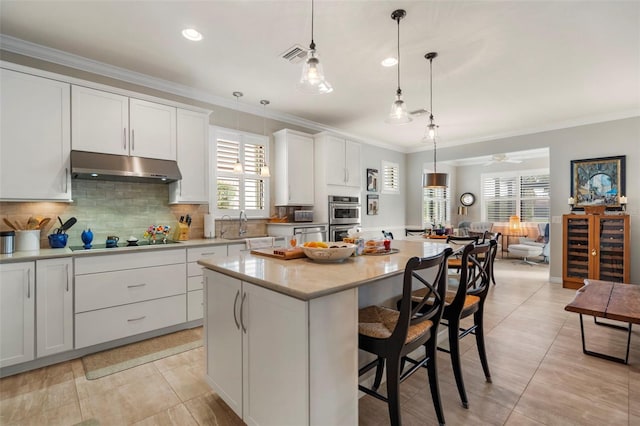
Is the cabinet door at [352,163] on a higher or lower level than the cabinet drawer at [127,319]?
higher

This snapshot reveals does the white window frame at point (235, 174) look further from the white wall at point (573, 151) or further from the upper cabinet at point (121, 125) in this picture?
the white wall at point (573, 151)

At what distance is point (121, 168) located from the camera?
2924 mm

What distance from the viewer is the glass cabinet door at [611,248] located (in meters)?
4.41

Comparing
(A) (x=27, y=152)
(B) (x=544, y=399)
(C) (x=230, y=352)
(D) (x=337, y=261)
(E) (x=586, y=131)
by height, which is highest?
(E) (x=586, y=131)

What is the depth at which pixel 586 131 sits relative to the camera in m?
4.93

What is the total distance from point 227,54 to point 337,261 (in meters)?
2.34

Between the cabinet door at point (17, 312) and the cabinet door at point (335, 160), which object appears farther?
the cabinet door at point (335, 160)

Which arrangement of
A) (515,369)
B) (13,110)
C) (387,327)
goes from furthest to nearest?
(13,110)
(515,369)
(387,327)

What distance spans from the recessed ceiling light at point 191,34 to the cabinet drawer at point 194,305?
8.10ft

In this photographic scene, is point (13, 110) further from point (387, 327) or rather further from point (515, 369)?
point (515, 369)

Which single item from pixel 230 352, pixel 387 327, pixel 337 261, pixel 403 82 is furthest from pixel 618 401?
pixel 403 82

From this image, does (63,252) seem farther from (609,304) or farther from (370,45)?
(609,304)

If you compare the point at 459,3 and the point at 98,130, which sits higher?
the point at 459,3

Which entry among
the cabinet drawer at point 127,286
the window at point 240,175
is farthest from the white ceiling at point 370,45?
the cabinet drawer at point 127,286
